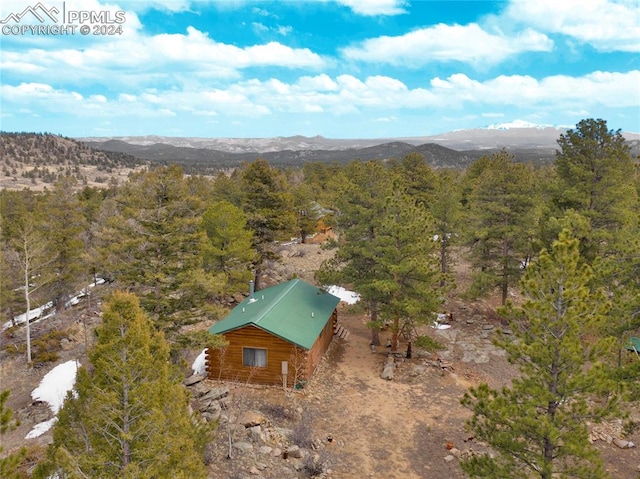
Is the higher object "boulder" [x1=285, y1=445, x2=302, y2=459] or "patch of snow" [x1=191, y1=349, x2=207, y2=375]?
"boulder" [x1=285, y1=445, x2=302, y2=459]

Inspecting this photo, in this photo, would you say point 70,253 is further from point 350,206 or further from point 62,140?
point 62,140

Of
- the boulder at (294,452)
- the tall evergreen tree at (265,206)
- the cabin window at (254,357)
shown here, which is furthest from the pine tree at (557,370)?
the tall evergreen tree at (265,206)

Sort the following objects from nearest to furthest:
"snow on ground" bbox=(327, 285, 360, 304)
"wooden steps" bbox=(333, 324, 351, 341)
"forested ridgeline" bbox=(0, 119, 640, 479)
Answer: "forested ridgeline" bbox=(0, 119, 640, 479)
"wooden steps" bbox=(333, 324, 351, 341)
"snow on ground" bbox=(327, 285, 360, 304)

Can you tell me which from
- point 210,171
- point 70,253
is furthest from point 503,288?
point 210,171

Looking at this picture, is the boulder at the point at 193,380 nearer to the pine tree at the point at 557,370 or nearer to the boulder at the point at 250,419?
the boulder at the point at 250,419

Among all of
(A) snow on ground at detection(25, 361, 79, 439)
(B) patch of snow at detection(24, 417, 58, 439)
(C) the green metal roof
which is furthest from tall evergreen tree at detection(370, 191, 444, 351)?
(B) patch of snow at detection(24, 417, 58, 439)

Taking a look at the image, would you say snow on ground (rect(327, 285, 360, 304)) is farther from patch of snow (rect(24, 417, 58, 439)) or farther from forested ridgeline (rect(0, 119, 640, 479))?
patch of snow (rect(24, 417, 58, 439))

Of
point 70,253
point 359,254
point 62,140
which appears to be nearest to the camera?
point 359,254
